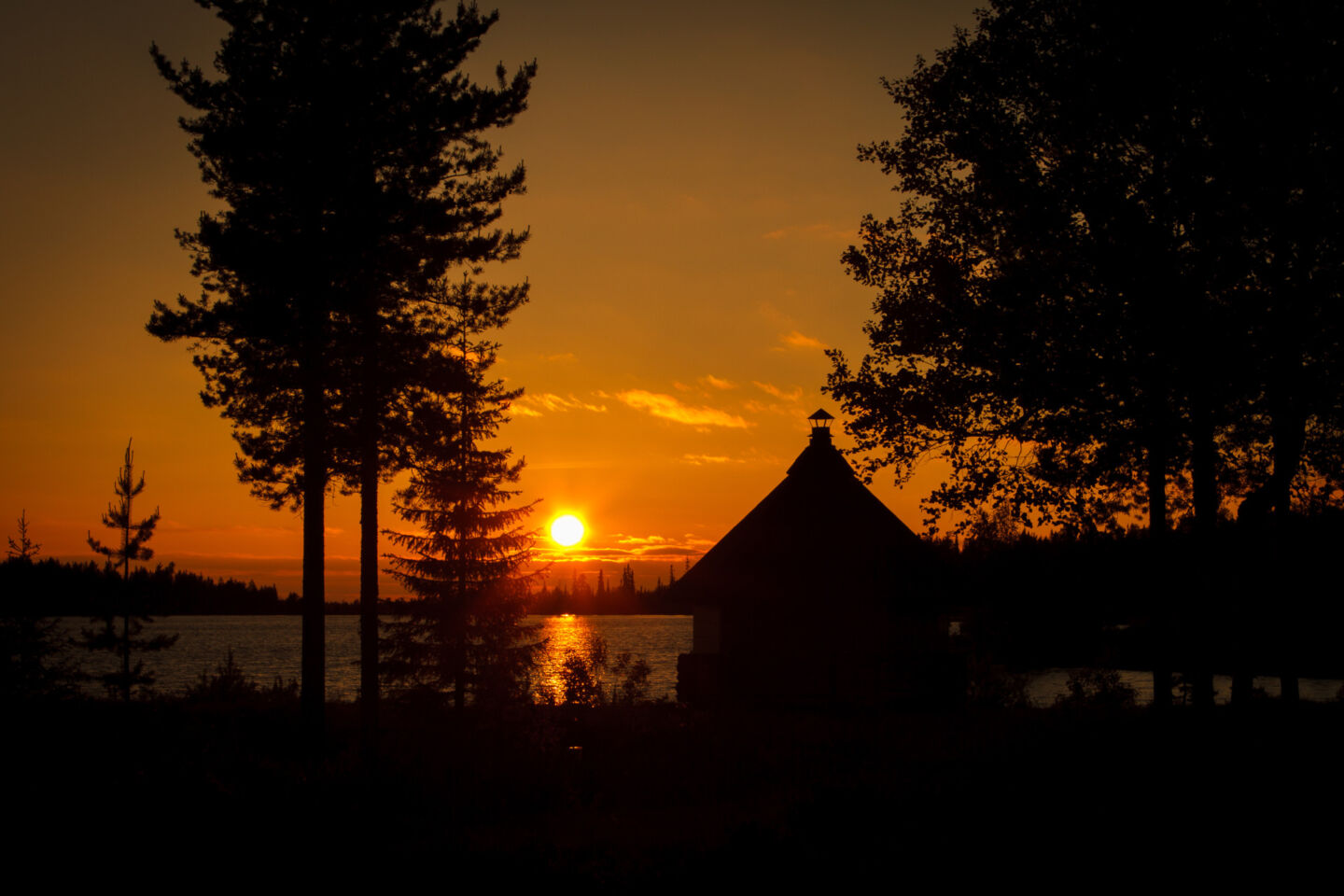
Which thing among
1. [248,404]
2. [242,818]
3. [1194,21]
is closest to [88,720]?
[248,404]

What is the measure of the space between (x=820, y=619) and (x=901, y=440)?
8.33m

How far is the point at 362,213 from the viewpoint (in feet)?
59.4

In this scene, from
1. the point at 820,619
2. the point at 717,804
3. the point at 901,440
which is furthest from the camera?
the point at 820,619

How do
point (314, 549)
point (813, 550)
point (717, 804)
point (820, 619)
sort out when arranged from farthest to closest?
1. point (813, 550)
2. point (820, 619)
3. point (314, 549)
4. point (717, 804)

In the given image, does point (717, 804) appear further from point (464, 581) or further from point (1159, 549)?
point (464, 581)

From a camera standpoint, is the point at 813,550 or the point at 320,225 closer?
the point at 320,225

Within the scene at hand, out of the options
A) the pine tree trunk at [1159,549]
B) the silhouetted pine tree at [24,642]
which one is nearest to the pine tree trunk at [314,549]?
the silhouetted pine tree at [24,642]

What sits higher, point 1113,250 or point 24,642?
point 1113,250

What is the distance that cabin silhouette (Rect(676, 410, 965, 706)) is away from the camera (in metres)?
22.9

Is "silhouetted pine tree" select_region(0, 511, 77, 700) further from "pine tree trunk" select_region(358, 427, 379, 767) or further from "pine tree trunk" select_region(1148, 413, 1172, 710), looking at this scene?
"pine tree trunk" select_region(1148, 413, 1172, 710)

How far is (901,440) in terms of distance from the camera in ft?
53.2

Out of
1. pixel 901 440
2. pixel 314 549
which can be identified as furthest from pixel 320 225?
pixel 901 440

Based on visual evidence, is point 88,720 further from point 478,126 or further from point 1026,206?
point 1026,206

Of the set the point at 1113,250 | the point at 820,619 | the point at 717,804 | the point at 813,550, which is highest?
the point at 1113,250
